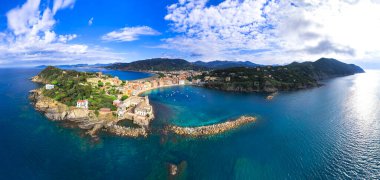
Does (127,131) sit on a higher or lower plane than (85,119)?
lower

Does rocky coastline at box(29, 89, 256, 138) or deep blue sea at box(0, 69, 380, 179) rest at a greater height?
rocky coastline at box(29, 89, 256, 138)

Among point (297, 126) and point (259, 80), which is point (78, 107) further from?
point (259, 80)

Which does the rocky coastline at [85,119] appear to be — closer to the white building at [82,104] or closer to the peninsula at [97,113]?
the peninsula at [97,113]

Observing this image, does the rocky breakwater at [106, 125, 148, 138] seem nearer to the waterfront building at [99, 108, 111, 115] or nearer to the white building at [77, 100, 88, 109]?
the waterfront building at [99, 108, 111, 115]

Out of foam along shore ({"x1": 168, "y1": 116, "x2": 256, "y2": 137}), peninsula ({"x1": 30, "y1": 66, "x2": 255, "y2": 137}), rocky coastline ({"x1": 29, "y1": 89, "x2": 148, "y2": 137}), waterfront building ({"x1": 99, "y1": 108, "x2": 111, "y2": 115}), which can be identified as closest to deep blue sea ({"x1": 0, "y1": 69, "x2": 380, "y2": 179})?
rocky coastline ({"x1": 29, "y1": 89, "x2": 148, "y2": 137})

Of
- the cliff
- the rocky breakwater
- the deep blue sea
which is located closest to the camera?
the deep blue sea

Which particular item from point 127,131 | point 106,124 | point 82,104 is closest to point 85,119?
point 82,104

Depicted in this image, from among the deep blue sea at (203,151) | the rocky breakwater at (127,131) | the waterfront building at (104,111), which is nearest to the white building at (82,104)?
the waterfront building at (104,111)

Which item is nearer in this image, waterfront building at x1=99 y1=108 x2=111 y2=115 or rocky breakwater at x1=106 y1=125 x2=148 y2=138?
rocky breakwater at x1=106 y1=125 x2=148 y2=138

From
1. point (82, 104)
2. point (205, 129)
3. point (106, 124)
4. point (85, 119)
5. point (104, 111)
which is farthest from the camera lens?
point (82, 104)

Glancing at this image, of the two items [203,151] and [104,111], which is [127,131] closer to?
[104,111]

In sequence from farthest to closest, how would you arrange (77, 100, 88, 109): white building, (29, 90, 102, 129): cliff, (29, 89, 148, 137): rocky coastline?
1. (77, 100, 88, 109): white building
2. (29, 90, 102, 129): cliff
3. (29, 89, 148, 137): rocky coastline
